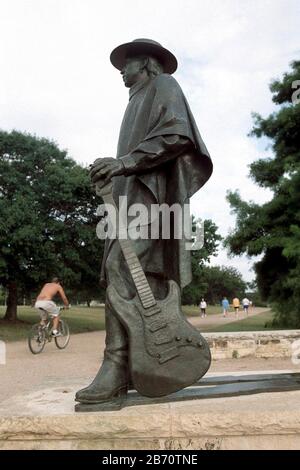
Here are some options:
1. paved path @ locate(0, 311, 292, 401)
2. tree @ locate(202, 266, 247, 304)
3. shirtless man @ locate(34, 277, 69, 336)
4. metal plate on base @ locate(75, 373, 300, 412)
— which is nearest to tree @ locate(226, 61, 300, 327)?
paved path @ locate(0, 311, 292, 401)

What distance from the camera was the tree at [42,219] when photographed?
17.8 m

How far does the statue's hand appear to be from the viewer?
2623 mm

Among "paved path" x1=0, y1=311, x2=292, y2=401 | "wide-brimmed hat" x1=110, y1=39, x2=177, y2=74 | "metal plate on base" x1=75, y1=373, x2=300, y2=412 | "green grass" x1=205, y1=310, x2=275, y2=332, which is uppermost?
"wide-brimmed hat" x1=110, y1=39, x2=177, y2=74

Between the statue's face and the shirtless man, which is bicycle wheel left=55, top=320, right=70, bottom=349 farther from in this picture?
the statue's face

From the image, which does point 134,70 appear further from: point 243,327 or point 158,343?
point 243,327

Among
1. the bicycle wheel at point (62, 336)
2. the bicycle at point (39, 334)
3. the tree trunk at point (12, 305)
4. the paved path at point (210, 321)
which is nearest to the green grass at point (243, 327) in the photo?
the paved path at point (210, 321)

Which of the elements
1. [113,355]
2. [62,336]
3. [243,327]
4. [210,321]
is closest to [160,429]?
[113,355]

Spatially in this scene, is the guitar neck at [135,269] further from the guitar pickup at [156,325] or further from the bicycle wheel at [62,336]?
the bicycle wheel at [62,336]

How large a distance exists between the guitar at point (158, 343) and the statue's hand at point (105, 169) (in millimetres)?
549

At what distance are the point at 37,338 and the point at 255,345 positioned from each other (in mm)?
5375

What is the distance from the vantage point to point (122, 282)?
2637 mm

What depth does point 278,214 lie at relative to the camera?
50.9ft

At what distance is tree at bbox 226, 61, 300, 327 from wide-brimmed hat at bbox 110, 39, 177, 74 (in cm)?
1108
